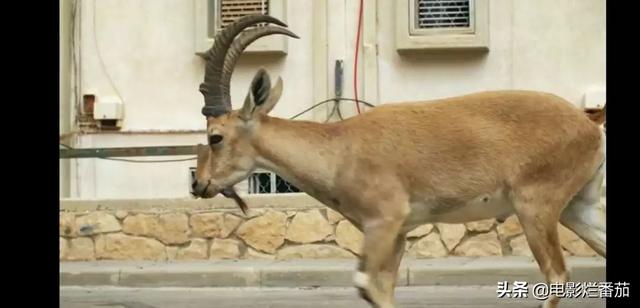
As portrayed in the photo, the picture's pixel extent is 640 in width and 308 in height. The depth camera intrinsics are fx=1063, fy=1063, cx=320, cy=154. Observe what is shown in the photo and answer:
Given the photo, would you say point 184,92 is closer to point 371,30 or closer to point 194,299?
point 371,30

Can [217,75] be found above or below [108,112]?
above

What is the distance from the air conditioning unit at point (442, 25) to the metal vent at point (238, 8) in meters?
1.54

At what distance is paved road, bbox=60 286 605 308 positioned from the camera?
8953 mm

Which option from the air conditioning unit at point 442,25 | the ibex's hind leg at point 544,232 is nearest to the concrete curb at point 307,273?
the air conditioning unit at point 442,25

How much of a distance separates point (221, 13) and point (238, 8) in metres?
0.21

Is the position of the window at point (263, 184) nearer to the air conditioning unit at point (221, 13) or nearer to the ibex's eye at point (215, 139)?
the air conditioning unit at point (221, 13)

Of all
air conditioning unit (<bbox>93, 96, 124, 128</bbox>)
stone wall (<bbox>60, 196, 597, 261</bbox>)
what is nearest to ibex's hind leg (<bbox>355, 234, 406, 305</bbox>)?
stone wall (<bbox>60, 196, 597, 261</bbox>)

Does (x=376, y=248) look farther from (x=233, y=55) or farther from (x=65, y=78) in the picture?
(x=65, y=78)

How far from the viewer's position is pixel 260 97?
732cm

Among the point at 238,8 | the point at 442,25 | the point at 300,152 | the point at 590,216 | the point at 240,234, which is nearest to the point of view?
the point at 300,152

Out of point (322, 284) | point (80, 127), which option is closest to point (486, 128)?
point (322, 284)

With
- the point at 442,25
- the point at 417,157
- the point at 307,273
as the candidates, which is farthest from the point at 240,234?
the point at 417,157
